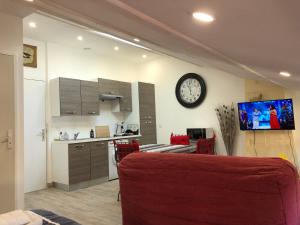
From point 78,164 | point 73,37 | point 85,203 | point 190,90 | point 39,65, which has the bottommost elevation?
point 85,203

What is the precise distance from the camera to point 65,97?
17.8ft

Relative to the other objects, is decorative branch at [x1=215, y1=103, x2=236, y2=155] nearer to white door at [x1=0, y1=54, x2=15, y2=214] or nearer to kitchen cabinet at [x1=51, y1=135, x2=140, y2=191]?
kitchen cabinet at [x1=51, y1=135, x2=140, y2=191]

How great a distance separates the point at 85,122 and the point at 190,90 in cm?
279

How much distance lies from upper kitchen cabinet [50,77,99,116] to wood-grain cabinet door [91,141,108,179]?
2.62ft

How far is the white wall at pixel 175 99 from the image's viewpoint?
624cm

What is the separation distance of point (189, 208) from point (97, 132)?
4696 mm

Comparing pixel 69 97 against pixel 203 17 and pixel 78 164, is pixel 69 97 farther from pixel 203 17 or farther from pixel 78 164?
pixel 203 17

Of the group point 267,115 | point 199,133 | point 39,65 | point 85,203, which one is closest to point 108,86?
point 39,65

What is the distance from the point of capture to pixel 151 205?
2.09 metres

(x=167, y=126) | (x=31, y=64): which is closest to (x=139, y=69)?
(x=167, y=126)

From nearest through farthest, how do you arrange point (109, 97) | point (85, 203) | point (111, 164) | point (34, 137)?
1. point (85, 203)
2. point (34, 137)
3. point (111, 164)
4. point (109, 97)

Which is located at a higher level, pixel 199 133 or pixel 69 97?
pixel 69 97

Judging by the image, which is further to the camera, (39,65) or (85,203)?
(39,65)

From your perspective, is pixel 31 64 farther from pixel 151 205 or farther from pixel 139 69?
pixel 151 205
